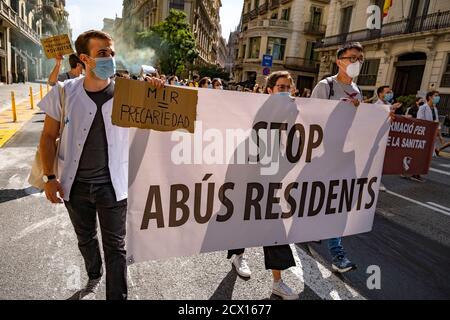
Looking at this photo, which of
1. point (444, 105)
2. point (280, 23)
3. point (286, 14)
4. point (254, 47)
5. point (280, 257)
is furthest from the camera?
point (254, 47)

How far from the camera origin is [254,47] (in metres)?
43.7

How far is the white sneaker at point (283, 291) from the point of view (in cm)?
263

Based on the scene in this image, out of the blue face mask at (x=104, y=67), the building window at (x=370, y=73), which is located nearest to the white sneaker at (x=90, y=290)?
the blue face mask at (x=104, y=67)

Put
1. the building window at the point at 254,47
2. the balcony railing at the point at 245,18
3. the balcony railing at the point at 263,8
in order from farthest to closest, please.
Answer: the balcony railing at the point at 245,18, the balcony railing at the point at 263,8, the building window at the point at 254,47

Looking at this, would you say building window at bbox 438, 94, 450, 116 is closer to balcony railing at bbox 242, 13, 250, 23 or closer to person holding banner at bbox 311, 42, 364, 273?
person holding banner at bbox 311, 42, 364, 273

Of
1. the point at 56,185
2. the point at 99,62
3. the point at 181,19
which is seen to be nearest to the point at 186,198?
the point at 56,185

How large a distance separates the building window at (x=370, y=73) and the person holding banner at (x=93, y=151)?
82.9 ft

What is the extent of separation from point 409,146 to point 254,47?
4160 centimetres

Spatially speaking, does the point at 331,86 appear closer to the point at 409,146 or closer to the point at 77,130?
the point at 77,130

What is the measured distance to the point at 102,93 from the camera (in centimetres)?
216

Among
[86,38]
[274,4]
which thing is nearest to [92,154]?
[86,38]

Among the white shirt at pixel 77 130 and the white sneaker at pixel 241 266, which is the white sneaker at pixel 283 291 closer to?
the white sneaker at pixel 241 266
